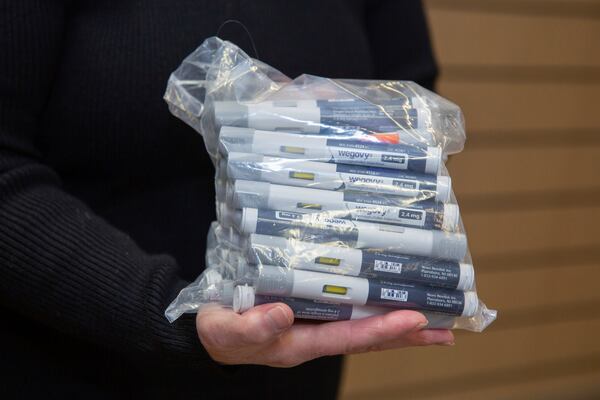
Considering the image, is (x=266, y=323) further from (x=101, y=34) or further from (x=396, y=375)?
(x=396, y=375)

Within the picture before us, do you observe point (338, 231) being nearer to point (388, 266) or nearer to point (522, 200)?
point (388, 266)

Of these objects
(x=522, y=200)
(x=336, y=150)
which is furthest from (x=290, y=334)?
(x=522, y=200)

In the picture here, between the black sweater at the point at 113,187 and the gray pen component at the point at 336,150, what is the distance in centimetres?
16

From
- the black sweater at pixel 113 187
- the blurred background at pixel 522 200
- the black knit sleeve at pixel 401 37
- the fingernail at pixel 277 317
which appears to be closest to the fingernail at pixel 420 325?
the fingernail at pixel 277 317

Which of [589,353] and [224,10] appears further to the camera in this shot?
[589,353]

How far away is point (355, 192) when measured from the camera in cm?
59

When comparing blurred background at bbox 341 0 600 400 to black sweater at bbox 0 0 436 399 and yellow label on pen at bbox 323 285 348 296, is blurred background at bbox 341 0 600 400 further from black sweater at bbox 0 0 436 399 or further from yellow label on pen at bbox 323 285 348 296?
yellow label on pen at bbox 323 285 348 296

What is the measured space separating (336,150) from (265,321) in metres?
0.16

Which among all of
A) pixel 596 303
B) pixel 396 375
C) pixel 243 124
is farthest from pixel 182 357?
pixel 596 303

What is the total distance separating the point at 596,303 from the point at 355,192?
1671 millimetres

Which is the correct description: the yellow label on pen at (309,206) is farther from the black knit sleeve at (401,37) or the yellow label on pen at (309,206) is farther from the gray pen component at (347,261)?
the black knit sleeve at (401,37)

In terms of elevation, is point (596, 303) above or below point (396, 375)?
above

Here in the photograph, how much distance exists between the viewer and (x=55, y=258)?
665 mm

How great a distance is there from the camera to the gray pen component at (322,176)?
0.59 metres
